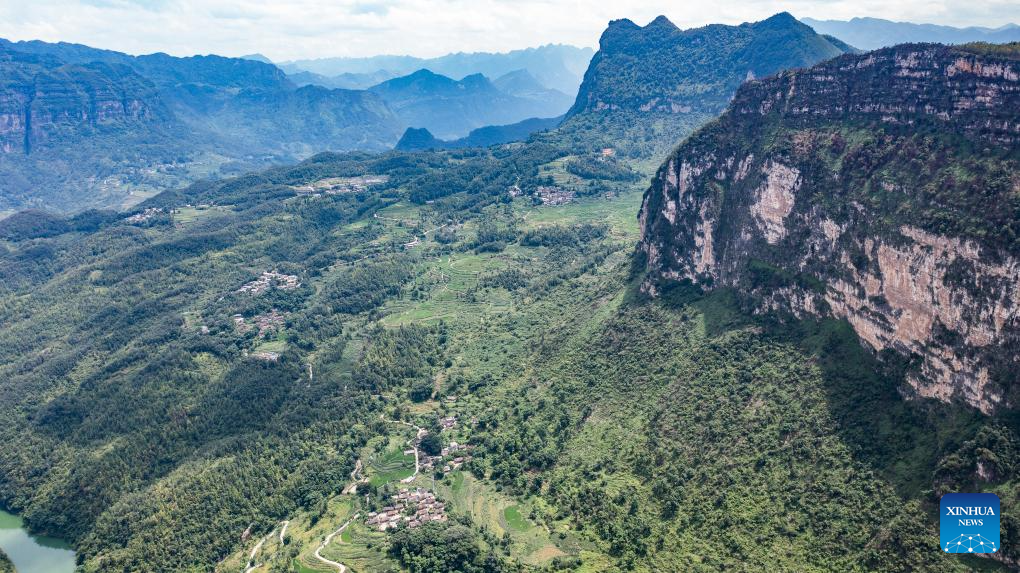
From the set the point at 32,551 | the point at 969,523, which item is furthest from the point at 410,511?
the point at 969,523

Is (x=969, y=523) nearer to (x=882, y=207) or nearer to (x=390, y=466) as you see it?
(x=882, y=207)

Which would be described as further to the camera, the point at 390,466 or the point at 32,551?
the point at 390,466

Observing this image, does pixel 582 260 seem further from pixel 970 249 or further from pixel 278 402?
pixel 970 249

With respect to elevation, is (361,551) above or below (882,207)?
below

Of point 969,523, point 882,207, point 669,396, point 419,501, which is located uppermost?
point 882,207

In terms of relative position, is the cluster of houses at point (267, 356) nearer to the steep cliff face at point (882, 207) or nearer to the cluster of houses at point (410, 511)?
the cluster of houses at point (410, 511)
